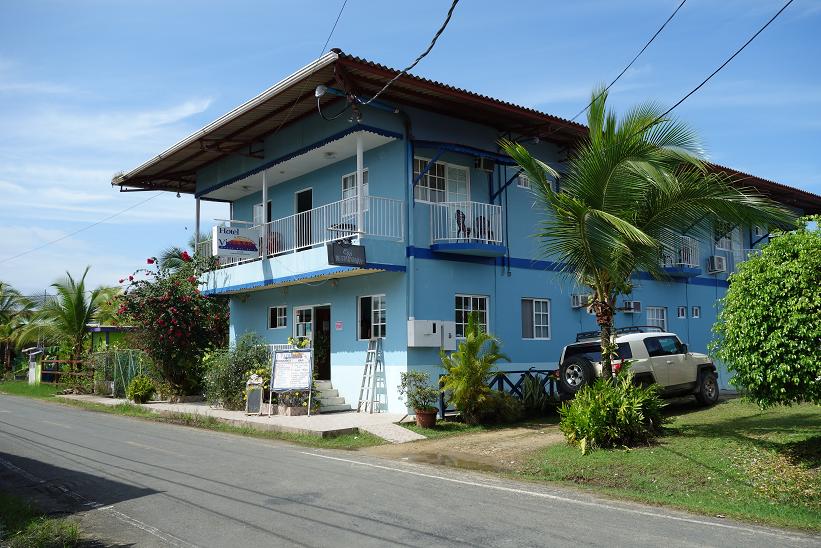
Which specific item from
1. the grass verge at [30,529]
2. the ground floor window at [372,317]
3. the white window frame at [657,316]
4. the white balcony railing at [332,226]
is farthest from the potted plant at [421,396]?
the white window frame at [657,316]

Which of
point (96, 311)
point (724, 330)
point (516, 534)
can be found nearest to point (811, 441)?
point (724, 330)

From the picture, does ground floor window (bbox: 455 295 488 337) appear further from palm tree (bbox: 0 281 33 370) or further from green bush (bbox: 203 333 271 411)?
palm tree (bbox: 0 281 33 370)

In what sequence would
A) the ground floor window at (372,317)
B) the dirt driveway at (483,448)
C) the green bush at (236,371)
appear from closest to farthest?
the dirt driveway at (483,448) < the ground floor window at (372,317) < the green bush at (236,371)

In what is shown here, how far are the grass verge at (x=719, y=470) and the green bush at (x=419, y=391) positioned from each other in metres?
3.68

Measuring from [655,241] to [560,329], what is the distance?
303 inches

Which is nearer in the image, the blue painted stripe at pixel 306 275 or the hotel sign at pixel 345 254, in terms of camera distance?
the hotel sign at pixel 345 254

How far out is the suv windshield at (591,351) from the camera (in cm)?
1452

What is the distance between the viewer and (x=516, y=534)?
6.36 metres

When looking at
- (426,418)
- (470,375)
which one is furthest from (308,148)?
(426,418)

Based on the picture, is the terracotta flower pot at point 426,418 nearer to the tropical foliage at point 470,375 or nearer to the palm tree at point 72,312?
the tropical foliage at point 470,375

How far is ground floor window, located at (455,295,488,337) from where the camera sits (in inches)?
680

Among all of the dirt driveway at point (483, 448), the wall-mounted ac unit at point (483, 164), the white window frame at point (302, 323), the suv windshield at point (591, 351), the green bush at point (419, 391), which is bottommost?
the dirt driveway at point (483, 448)

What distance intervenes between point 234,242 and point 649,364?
1103 cm

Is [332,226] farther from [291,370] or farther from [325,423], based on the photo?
[325,423]
